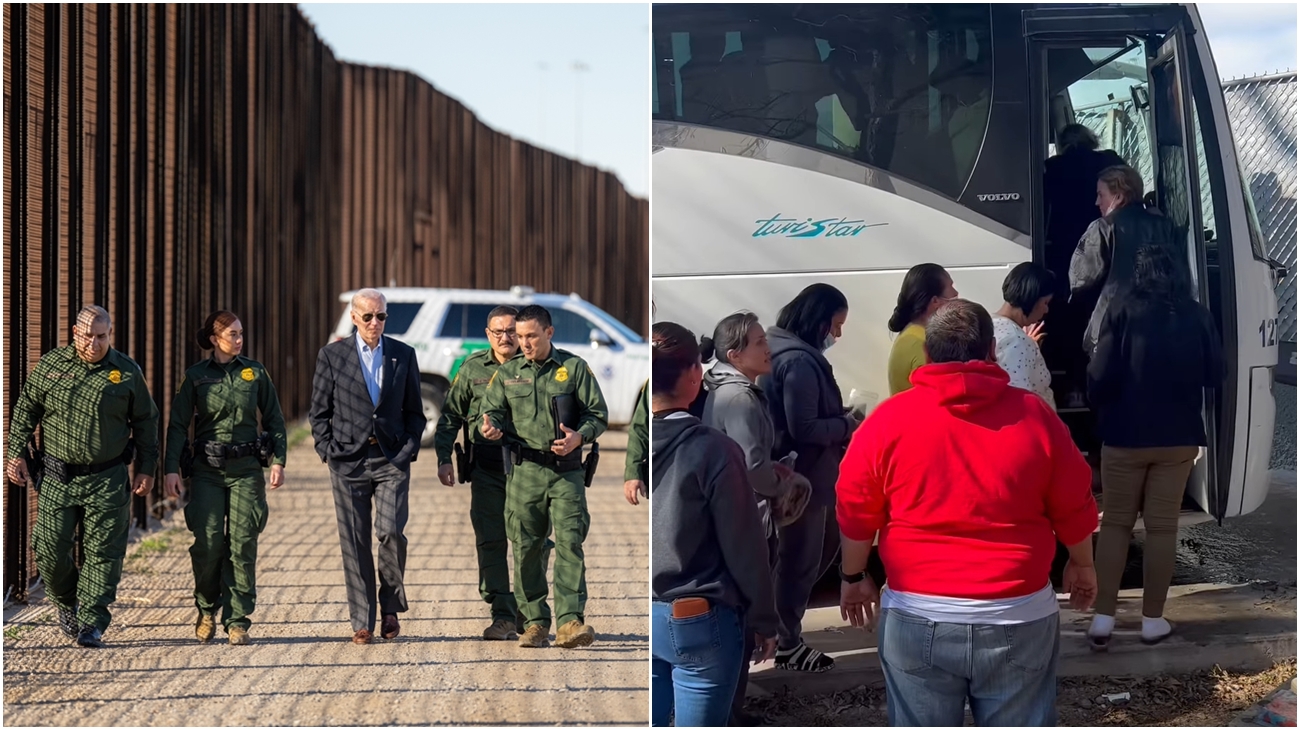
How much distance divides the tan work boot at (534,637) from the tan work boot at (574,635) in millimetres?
99

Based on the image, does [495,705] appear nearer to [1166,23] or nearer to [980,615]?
[980,615]

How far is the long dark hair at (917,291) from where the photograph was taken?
14.9 ft

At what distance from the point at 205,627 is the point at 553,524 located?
1.69 metres

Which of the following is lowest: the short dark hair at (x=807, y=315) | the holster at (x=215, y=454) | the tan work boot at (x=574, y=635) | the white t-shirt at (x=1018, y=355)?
the tan work boot at (x=574, y=635)

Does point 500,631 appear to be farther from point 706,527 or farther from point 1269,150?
point 1269,150

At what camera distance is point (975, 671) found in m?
3.77

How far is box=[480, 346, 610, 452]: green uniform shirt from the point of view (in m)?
6.12

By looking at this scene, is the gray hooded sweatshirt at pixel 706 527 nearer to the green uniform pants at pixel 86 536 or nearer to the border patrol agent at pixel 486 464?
the border patrol agent at pixel 486 464

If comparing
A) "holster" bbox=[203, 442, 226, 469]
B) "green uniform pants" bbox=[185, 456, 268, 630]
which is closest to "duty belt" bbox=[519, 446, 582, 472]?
"green uniform pants" bbox=[185, 456, 268, 630]

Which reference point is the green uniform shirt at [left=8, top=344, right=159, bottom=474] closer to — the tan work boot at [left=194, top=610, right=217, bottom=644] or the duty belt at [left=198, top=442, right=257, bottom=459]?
the duty belt at [left=198, top=442, right=257, bottom=459]

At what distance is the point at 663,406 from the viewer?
4.22 metres

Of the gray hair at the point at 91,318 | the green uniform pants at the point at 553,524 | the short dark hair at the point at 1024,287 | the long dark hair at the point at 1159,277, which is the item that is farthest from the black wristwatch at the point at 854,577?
the gray hair at the point at 91,318

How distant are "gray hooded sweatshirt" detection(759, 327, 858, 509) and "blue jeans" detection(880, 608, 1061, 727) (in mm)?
790

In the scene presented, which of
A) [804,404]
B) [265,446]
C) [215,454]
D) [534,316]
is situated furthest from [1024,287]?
[215,454]
